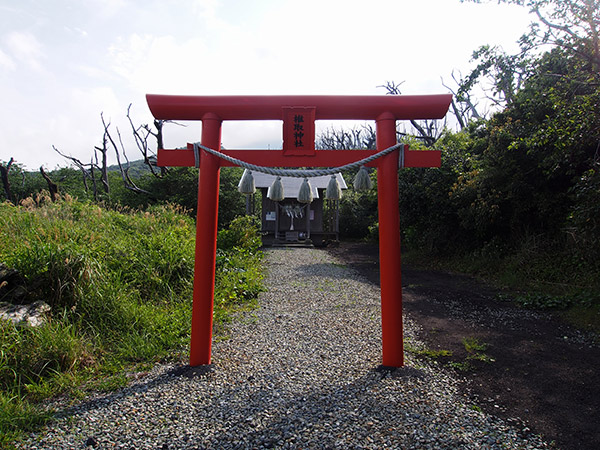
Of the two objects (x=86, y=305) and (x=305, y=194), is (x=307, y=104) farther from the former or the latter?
(x=86, y=305)

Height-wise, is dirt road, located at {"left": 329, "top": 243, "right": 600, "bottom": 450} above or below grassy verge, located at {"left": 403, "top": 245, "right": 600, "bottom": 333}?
below

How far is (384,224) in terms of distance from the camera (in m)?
3.38

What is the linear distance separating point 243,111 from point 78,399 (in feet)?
9.22

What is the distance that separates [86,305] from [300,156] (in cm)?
282

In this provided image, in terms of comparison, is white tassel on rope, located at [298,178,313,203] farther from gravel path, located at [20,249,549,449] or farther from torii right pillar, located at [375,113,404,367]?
gravel path, located at [20,249,549,449]

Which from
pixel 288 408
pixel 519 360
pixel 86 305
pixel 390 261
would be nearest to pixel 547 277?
pixel 519 360

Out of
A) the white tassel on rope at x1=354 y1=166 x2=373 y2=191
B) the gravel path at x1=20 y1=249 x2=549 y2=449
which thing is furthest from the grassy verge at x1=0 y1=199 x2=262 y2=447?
the white tassel on rope at x1=354 y1=166 x2=373 y2=191

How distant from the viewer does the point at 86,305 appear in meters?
3.87

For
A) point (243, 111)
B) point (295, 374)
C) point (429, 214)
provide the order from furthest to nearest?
point (429, 214) < point (243, 111) < point (295, 374)

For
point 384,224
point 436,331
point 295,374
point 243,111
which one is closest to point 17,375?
point 295,374

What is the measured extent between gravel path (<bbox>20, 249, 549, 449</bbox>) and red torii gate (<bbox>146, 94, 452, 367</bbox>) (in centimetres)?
37

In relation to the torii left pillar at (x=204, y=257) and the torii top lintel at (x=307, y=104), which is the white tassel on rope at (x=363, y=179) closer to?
the torii top lintel at (x=307, y=104)

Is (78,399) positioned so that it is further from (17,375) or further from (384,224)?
(384,224)

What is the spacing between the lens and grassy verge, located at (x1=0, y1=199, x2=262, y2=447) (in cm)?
294
